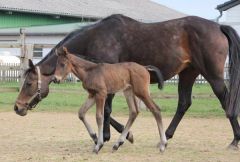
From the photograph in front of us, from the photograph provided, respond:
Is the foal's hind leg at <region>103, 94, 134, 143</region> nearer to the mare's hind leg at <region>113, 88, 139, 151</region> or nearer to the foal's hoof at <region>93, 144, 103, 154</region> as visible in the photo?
the mare's hind leg at <region>113, 88, 139, 151</region>

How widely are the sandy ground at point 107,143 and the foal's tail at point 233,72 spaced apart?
691mm

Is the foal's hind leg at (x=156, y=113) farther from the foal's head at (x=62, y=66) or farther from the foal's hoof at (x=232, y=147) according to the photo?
the foal's head at (x=62, y=66)

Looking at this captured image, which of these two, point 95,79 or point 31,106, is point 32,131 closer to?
point 31,106

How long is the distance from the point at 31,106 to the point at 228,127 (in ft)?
17.6

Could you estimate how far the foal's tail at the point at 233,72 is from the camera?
9453mm

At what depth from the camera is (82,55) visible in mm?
9609

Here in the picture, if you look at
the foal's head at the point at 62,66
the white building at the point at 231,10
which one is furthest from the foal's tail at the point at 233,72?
the white building at the point at 231,10

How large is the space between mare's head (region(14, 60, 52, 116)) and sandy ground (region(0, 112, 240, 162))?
2.27ft

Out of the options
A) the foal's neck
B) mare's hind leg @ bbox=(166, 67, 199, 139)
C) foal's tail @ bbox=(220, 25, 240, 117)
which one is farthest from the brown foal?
mare's hind leg @ bbox=(166, 67, 199, 139)

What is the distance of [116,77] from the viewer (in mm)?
8742

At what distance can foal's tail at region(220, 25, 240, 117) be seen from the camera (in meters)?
9.45

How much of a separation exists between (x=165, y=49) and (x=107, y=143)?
1.89 m

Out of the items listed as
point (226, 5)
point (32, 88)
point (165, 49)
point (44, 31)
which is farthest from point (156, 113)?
point (44, 31)

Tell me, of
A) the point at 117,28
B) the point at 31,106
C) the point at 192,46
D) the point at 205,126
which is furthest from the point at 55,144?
the point at 205,126
